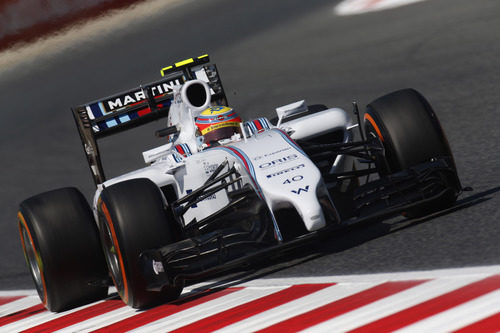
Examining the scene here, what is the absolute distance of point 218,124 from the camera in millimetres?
6777

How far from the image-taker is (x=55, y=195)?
6188mm

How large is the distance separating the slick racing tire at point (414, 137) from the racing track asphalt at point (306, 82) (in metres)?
0.16

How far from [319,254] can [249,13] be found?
40.3 feet

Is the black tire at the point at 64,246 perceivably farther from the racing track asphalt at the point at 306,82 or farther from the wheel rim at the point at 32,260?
the racing track asphalt at the point at 306,82

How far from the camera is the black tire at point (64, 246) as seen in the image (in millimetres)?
6051

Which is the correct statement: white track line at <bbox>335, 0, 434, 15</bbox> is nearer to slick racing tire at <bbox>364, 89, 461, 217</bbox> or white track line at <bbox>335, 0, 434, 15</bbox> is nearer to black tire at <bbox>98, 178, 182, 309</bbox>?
slick racing tire at <bbox>364, 89, 461, 217</bbox>

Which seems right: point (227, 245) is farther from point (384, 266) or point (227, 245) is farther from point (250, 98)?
point (250, 98)

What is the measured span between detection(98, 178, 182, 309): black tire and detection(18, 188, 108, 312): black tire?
0.64 m

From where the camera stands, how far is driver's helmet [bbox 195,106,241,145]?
677 cm

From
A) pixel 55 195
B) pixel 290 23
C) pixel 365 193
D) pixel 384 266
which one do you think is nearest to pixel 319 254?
pixel 365 193

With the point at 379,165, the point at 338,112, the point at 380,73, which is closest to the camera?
the point at 379,165

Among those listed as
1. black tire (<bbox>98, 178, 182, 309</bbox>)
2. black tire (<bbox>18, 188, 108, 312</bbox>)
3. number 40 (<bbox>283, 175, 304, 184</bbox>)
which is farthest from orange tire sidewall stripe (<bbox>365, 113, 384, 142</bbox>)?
black tire (<bbox>18, 188, 108, 312</bbox>)

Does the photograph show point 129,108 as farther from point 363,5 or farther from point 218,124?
point 363,5

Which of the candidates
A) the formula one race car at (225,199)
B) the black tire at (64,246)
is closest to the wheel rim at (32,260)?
the formula one race car at (225,199)
